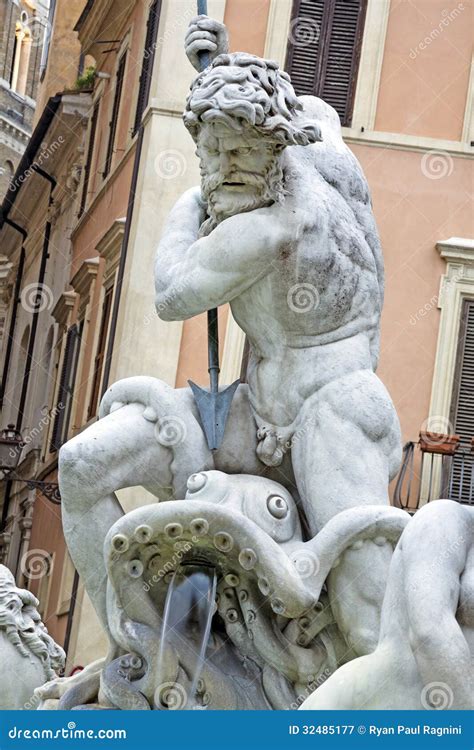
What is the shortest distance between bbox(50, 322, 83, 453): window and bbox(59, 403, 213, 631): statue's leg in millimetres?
25923

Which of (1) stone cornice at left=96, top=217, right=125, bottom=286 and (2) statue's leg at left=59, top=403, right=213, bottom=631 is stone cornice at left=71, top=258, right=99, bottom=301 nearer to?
(1) stone cornice at left=96, top=217, right=125, bottom=286

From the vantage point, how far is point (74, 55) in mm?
48625

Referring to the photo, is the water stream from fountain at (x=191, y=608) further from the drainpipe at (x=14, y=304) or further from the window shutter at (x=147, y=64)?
the drainpipe at (x=14, y=304)

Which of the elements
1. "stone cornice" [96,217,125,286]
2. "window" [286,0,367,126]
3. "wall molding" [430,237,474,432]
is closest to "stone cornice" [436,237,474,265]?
"wall molding" [430,237,474,432]

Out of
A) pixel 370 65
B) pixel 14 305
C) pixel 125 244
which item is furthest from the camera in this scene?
pixel 14 305

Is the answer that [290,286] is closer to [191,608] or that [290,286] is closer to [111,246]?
[191,608]

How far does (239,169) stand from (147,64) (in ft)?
72.7

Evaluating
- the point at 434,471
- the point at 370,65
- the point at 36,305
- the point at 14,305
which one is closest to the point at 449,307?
the point at 434,471

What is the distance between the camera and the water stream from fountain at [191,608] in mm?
7230

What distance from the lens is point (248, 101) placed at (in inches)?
289

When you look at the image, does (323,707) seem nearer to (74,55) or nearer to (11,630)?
(11,630)

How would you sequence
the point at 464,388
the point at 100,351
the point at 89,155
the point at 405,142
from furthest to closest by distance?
A: the point at 89,155 < the point at 100,351 < the point at 405,142 < the point at 464,388

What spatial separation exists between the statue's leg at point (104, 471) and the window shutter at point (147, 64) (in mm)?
21191

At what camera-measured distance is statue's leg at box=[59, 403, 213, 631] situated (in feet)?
24.0
